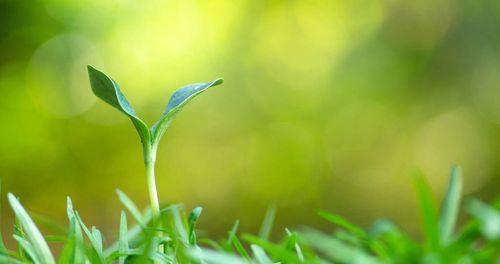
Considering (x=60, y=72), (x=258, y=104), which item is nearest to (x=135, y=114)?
(x=60, y=72)

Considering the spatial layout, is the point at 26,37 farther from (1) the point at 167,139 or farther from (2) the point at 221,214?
(2) the point at 221,214

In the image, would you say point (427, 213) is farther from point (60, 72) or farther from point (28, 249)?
point (60, 72)

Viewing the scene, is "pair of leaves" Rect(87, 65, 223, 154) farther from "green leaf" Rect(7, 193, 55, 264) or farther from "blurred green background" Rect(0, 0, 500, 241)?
"blurred green background" Rect(0, 0, 500, 241)

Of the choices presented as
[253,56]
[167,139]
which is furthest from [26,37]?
[253,56]

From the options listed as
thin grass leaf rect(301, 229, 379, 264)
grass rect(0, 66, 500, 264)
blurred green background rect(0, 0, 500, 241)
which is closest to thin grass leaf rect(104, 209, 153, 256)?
grass rect(0, 66, 500, 264)

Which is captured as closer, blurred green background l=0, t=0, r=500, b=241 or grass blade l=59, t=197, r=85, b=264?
grass blade l=59, t=197, r=85, b=264

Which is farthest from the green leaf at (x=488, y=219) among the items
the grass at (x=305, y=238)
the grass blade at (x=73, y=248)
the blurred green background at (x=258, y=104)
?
the blurred green background at (x=258, y=104)

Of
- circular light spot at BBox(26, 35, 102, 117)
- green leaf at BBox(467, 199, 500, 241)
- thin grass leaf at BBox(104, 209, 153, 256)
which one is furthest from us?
circular light spot at BBox(26, 35, 102, 117)
